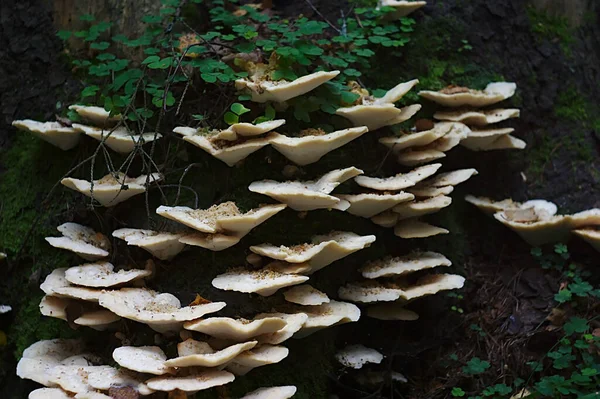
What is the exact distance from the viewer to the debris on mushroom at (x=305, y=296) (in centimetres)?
415

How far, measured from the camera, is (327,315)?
423cm

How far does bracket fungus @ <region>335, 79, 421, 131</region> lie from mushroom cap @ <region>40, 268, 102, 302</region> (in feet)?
7.25

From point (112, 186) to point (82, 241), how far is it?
497 millimetres

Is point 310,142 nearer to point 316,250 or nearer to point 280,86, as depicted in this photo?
point 280,86

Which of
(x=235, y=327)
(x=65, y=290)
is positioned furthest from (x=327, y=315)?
(x=65, y=290)

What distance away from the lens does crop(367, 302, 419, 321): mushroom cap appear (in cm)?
488

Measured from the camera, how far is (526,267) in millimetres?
5414

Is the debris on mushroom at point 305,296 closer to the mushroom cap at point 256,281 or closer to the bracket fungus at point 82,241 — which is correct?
the mushroom cap at point 256,281

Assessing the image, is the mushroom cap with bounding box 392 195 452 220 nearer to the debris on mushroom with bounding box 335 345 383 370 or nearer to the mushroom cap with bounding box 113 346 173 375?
the debris on mushroom with bounding box 335 345 383 370

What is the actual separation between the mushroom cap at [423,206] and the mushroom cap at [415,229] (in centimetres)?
15

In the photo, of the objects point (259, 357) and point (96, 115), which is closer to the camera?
point (259, 357)

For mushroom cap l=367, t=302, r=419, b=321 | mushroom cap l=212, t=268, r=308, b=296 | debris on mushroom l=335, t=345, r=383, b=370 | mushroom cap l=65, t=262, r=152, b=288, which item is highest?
mushroom cap l=212, t=268, r=308, b=296

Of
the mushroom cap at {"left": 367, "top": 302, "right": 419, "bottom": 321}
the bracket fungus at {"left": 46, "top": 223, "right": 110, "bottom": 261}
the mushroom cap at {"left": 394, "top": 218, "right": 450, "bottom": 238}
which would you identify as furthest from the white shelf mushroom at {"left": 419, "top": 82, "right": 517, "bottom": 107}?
the bracket fungus at {"left": 46, "top": 223, "right": 110, "bottom": 261}

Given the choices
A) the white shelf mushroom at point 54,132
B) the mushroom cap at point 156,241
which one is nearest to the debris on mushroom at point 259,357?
the mushroom cap at point 156,241
